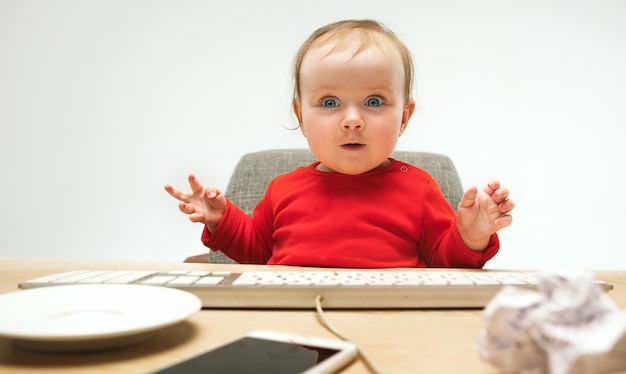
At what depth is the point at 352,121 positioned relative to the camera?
3.07ft

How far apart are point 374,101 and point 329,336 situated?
637 millimetres

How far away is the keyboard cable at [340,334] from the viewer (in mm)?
337

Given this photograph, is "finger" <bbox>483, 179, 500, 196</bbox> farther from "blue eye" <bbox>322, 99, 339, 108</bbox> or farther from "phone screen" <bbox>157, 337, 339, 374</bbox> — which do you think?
"phone screen" <bbox>157, 337, 339, 374</bbox>

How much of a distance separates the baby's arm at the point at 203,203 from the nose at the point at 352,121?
0.98ft

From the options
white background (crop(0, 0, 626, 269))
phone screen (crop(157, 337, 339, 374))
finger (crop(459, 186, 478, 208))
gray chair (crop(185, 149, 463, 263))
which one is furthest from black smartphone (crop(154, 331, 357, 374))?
white background (crop(0, 0, 626, 269))

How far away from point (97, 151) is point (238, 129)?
2.18 feet

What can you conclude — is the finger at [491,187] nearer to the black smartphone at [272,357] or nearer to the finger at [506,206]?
the finger at [506,206]

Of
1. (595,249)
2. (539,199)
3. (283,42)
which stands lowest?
(595,249)

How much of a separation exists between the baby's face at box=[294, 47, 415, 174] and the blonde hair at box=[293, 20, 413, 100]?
0.08 feet

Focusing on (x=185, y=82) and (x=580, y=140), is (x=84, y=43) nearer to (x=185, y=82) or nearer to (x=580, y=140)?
(x=185, y=82)

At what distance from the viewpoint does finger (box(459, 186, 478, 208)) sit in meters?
0.83

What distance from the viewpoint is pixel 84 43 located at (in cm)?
228

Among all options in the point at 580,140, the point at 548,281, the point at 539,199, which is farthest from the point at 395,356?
the point at 580,140

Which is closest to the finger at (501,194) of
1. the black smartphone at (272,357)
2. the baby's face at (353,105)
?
the baby's face at (353,105)
